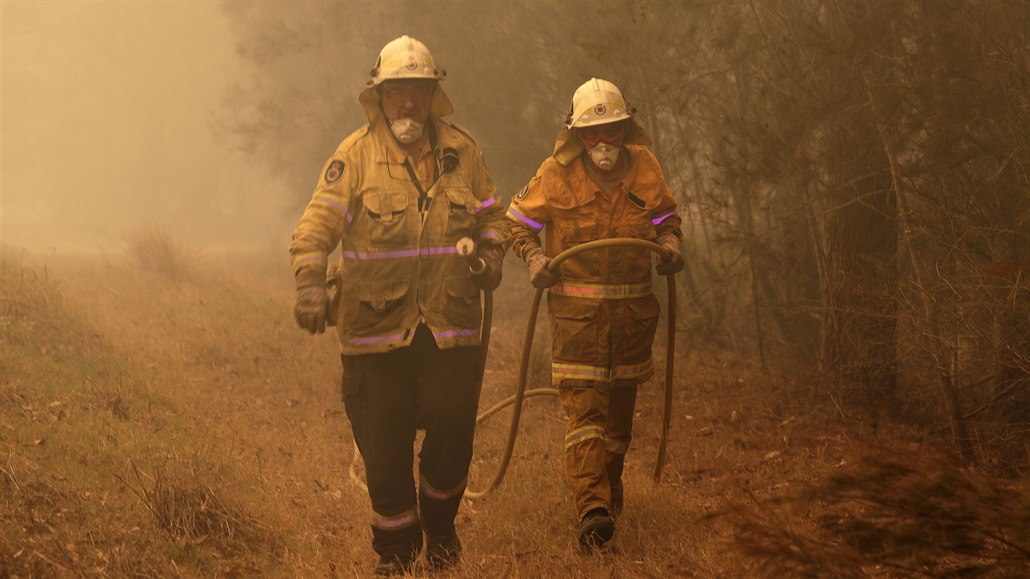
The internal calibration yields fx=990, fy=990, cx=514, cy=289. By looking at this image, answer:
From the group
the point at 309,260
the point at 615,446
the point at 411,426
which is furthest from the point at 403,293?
the point at 615,446

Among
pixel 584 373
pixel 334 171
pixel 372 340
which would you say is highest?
pixel 334 171

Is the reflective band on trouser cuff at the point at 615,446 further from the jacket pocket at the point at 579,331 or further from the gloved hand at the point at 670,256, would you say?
the gloved hand at the point at 670,256

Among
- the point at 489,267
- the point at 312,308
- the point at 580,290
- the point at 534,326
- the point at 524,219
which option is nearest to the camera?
the point at 312,308

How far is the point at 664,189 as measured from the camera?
5.09m

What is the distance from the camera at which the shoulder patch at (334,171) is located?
4.65 metres

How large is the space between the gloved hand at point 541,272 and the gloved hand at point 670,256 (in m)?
0.54

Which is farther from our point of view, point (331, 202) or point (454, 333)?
point (454, 333)

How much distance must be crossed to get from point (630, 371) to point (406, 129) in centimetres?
165

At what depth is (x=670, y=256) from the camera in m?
4.99

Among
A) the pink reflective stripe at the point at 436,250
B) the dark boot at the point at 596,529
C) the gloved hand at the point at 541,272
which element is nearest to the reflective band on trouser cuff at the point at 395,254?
the pink reflective stripe at the point at 436,250

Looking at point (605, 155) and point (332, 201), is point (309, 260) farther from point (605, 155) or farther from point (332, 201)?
point (605, 155)

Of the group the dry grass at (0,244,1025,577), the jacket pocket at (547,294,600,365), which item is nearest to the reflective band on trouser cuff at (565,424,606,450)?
the jacket pocket at (547,294,600,365)

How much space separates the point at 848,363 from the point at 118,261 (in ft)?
51.1

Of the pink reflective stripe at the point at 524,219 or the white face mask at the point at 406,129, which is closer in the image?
the white face mask at the point at 406,129
